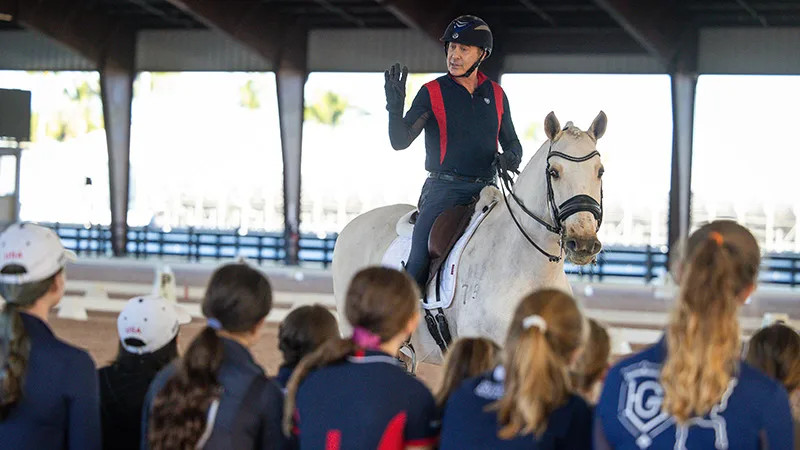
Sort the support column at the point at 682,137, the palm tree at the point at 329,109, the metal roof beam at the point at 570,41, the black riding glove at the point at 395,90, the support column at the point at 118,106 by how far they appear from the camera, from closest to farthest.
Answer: the black riding glove at the point at 395,90, the support column at the point at 682,137, the metal roof beam at the point at 570,41, the palm tree at the point at 329,109, the support column at the point at 118,106

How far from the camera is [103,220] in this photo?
1036 inches

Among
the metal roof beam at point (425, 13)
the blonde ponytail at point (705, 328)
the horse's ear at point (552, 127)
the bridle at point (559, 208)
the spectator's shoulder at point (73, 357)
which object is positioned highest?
the metal roof beam at point (425, 13)

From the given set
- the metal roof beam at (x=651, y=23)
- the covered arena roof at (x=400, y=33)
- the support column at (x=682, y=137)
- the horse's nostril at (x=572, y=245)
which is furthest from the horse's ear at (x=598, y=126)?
the support column at (x=682, y=137)

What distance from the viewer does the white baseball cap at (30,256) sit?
9.89 feet

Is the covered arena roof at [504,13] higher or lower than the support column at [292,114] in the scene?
higher

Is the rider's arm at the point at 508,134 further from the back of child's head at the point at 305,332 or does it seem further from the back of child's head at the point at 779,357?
the back of child's head at the point at 779,357

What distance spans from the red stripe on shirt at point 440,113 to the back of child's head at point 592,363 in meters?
2.66

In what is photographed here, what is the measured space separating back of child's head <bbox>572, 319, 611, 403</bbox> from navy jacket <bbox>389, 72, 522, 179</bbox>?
261cm

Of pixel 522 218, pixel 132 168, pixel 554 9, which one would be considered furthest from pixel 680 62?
pixel 522 218

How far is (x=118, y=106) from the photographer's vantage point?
2419 centimetres

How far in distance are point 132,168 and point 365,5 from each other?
7.89 m

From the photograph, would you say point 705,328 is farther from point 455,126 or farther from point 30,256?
point 455,126

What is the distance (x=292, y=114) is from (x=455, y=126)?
1742cm

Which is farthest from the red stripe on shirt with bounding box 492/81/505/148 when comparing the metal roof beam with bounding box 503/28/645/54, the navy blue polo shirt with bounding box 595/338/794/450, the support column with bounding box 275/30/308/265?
the support column with bounding box 275/30/308/265
